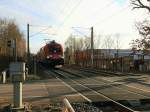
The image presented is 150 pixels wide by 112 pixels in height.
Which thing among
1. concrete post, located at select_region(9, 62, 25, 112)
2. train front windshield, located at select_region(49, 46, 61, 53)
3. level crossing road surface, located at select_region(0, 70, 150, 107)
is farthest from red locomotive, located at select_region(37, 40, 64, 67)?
concrete post, located at select_region(9, 62, 25, 112)

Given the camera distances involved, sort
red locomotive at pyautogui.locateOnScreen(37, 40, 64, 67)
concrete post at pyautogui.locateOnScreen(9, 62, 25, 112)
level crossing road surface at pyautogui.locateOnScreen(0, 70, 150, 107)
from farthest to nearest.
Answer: red locomotive at pyautogui.locateOnScreen(37, 40, 64, 67)
level crossing road surface at pyautogui.locateOnScreen(0, 70, 150, 107)
concrete post at pyautogui.locateOnScreen(9, 62, 25, 112)

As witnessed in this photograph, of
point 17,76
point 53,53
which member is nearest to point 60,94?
point 17,76

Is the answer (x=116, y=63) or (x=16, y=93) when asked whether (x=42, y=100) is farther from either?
(x=116, y=63)

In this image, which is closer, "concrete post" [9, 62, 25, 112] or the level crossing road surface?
"concrete post" [9, 62, 25, 112]

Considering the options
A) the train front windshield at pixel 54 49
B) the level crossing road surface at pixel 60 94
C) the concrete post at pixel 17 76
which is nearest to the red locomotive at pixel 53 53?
the train front windshield at pixel 54 49

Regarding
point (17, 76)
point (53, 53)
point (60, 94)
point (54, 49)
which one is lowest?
point (60, 94)

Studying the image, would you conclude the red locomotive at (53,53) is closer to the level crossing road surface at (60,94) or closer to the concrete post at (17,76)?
the level crossing road surface at (60,94)

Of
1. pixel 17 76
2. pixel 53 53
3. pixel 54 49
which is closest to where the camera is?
pixel 17 76

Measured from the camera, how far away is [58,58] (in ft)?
211

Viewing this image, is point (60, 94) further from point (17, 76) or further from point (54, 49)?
point (54, 49)

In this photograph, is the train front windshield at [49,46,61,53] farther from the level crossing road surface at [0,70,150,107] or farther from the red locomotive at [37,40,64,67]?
the level crossing road surface at [0,70,150,107]

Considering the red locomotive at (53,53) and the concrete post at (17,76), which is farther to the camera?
the red locomotive at (53,53)

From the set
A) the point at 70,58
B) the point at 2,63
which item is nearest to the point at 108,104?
the point at 2,63

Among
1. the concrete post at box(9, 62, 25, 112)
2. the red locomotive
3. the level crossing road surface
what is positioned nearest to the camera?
the concrete post at box(9, 62, 25, 112)
